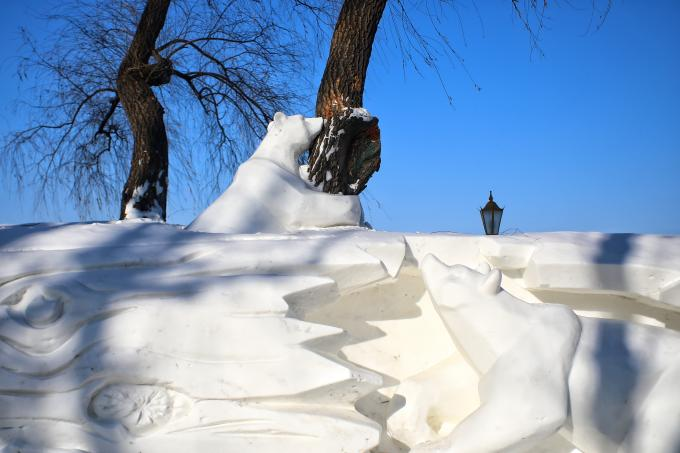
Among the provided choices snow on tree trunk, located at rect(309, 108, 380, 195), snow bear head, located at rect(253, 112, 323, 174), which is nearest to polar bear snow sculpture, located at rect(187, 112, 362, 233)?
snow bear head, located at rect(253, 112, 323, 174)

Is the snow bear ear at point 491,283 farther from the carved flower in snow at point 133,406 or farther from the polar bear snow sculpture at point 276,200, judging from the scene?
the polar bear snow sculpture at point 276,200

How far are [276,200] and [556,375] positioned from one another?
5.41ft

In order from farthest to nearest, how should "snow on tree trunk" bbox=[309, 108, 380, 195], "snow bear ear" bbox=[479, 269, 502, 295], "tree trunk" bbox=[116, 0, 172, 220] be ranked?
"tree trunk" bbox=[116, 0, 172, 220] → "snow on tree trunk" bbox=[309, 108, 380, 195] → "snow bear ear" bbox=[479, 269, 502, 295]

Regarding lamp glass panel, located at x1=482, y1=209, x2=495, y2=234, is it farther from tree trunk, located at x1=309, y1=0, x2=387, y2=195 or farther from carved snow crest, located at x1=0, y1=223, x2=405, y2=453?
carved snow crest, located at x1=0, y1=223, x2=405, y2=453

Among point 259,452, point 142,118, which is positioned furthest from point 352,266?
point 142,118

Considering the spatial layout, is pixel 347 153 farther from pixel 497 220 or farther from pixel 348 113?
pixel 497 220

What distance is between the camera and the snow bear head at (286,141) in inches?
131

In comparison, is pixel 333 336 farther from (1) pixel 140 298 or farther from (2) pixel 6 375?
(2) pixel 6 375

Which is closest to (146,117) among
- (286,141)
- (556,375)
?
(286,141)

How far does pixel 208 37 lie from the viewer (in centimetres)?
623

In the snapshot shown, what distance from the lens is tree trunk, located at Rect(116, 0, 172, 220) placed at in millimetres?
5438

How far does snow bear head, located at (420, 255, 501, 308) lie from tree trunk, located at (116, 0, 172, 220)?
3857 mm

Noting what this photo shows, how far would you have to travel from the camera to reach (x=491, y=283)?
1.94m

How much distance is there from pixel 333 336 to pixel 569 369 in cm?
71
